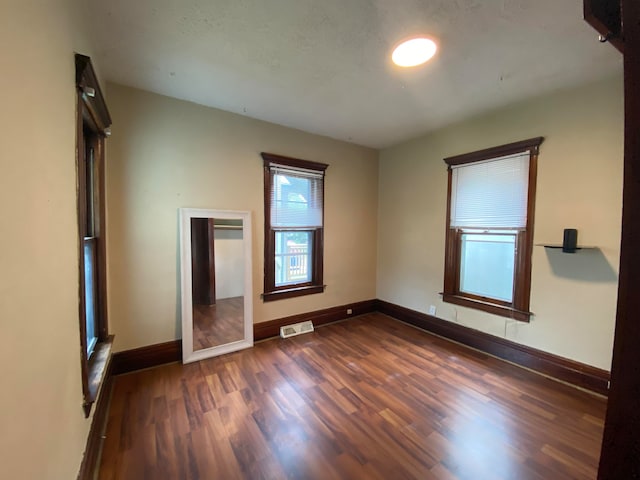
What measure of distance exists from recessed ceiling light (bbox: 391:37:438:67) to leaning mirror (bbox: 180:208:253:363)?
6.61 feet

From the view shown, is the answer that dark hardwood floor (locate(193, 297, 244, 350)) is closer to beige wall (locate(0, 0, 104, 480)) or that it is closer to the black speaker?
beige wall (locate(0, 0, 104, 480))

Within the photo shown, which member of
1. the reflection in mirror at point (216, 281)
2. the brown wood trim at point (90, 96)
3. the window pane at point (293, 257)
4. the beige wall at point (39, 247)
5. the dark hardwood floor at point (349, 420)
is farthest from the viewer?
the window pane at point (293, 257)

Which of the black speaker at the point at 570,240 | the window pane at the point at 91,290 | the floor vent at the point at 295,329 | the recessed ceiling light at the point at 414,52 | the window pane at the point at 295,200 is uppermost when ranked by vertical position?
the recessed ceiling light at the point at 414,52

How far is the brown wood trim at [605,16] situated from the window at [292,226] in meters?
2.78

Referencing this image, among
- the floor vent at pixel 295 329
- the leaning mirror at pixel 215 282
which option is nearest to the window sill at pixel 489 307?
the floor vent at pixel 295 329

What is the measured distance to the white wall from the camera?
9.32 ft

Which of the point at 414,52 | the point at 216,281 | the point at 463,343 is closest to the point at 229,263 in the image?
the point at 216,281

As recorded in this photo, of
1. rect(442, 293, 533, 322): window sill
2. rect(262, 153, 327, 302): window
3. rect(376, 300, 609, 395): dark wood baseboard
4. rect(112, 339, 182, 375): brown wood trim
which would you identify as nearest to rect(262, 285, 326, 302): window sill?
rect(262, 153, 327, 302): window

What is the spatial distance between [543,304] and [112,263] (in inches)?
156

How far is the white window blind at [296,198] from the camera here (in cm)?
320

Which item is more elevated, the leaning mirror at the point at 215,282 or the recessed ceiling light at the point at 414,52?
the recessed ceiling light at the point at 414,52

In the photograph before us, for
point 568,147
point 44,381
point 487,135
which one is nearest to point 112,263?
point 44,381

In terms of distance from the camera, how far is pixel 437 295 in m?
3.31

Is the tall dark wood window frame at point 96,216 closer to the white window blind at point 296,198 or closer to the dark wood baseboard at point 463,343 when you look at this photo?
the dark wood baseboard at point 463,343
